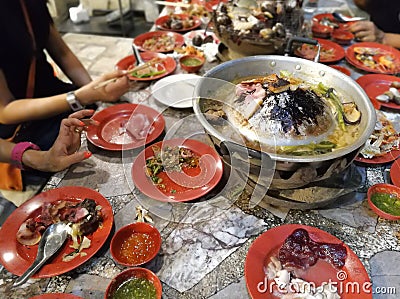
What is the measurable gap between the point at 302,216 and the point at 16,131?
1.90 meters

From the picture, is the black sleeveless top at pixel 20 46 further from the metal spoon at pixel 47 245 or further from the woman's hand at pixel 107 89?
the metal spoon at pixel 47 245

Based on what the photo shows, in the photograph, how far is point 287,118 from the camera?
60.5 inches

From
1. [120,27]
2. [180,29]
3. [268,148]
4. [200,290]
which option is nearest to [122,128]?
[268,148]

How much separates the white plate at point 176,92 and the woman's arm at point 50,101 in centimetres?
25

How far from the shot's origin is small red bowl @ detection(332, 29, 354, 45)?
296 centimetres

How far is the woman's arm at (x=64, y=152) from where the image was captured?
181 centimetres

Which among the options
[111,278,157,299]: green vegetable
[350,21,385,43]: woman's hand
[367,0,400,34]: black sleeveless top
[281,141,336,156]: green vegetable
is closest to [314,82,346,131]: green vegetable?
[281,141,336,156]: green vegetable

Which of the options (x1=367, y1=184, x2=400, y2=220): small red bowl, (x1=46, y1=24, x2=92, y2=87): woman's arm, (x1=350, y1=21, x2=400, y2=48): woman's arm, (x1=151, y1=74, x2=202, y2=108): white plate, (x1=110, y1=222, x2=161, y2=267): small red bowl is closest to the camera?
(x1=110, y1=222, x2=161, y2=267): small red bowl

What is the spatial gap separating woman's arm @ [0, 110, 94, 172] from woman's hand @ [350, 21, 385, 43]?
234 centimetres

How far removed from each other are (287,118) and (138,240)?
81cm

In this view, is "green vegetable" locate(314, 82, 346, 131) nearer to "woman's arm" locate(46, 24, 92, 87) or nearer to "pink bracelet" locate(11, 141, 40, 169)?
"pink bracelet" locate(11, 141, 40, 169)

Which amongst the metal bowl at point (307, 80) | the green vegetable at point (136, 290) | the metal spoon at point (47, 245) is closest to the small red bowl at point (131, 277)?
the green vegetable at point (136, 290)

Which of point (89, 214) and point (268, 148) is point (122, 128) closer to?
point (89, 214)

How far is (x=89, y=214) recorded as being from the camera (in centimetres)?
148
